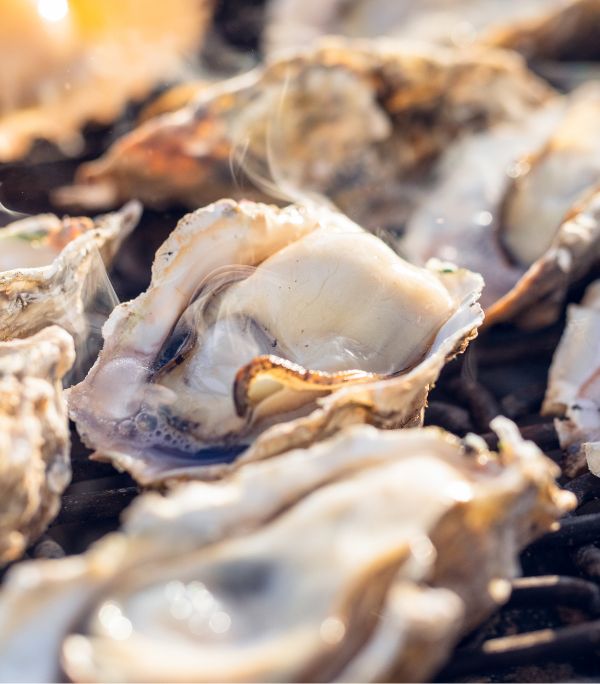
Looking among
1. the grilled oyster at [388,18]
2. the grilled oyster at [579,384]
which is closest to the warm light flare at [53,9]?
the grilled oyster at [388,18]

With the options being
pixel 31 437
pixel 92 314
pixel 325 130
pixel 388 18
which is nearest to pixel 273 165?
pixel 325 130

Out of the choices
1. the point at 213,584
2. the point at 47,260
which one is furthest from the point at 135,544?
the point at 47,260

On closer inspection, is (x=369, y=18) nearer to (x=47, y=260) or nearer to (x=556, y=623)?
(x=47, y=260)

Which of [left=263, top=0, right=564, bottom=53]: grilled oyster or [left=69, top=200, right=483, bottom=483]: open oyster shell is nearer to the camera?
[left=69, top=200, right=483, bottom=483]: open oyster shell

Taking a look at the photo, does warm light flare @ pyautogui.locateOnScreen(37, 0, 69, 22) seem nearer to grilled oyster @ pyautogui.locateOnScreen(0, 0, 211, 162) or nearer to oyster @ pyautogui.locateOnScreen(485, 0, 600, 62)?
grilled oyster @ pyautogui.locateOnScreen(0, 0, 211, 162)

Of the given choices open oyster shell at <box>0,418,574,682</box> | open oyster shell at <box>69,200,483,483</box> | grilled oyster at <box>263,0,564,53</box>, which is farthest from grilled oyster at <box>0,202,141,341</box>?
grilled oyster at <box>263,0,564,53</box>
